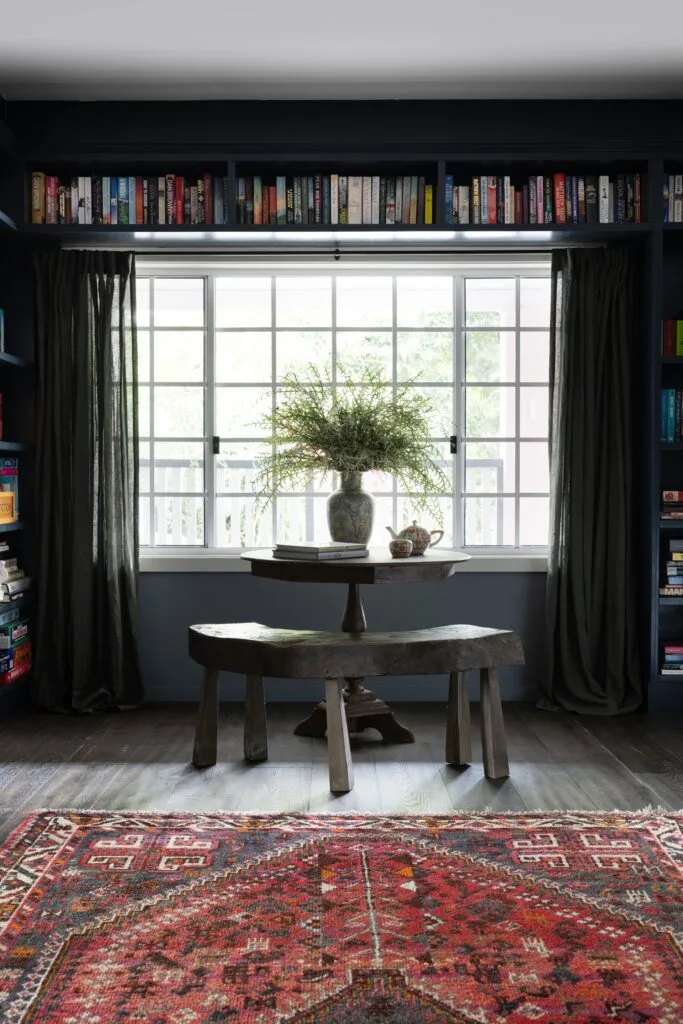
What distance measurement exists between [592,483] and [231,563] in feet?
5.89

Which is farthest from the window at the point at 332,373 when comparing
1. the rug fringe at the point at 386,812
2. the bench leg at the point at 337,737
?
the rug fringe at the point at 386,812

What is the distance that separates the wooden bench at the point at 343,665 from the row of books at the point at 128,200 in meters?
2.00

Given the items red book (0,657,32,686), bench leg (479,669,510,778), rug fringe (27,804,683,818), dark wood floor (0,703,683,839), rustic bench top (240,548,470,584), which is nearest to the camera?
rug fringe (27,804,683,818)

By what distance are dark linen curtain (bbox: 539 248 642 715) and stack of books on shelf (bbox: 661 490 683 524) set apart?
6.3 inches

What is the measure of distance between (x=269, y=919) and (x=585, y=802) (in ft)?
4.33

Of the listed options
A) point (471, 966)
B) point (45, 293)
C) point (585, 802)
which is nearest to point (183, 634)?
point (45, 293)

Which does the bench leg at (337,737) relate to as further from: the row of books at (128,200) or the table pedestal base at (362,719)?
the row of books at (128,200)

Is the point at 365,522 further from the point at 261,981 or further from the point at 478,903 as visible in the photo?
the point at 261,981

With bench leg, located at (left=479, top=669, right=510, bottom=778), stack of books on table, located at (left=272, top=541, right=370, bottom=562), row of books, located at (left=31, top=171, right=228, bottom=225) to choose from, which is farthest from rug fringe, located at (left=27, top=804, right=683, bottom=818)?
row of books, located at (left=31, top=171, right=228, bottom=225)

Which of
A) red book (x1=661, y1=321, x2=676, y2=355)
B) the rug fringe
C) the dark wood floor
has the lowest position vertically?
the dark wood floor

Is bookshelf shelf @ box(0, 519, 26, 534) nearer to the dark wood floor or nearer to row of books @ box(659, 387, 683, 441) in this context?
the dark wood floor

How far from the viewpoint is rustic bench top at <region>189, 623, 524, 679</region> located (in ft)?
10.9

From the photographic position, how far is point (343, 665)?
3.33 meters

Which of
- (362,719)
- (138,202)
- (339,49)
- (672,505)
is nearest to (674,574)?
(672,505)
